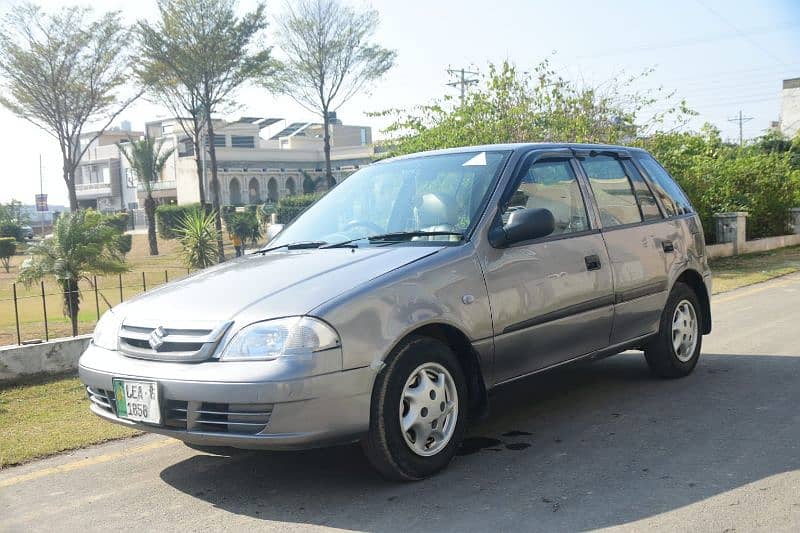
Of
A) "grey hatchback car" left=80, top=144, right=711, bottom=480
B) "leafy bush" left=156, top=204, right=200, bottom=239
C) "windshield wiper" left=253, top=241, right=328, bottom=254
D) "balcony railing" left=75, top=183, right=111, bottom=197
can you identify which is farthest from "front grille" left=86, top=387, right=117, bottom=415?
"balcony railing" left=75, top=183, right=111, bottom=197

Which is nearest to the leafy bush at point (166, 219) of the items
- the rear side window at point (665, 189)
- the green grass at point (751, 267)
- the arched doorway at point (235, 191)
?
the arched doorway at point (235, 191)

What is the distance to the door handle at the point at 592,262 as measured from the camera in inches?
204

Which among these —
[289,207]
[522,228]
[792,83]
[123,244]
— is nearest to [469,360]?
[522,228]

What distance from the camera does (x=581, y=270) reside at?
512cm

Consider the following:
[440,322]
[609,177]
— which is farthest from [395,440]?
[609,177]

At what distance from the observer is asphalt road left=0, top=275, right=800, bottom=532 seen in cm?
366

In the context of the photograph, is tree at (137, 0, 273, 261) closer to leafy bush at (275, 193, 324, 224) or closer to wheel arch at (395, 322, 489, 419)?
leafy bush at (275, 193, 324, 224)

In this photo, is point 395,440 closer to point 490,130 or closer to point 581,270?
A: point 581,270

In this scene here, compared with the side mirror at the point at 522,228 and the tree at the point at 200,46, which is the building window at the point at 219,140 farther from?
the side mirror at the point at 522,228

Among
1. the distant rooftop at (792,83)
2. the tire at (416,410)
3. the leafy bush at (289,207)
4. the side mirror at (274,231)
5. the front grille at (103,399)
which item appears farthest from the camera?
the distant rooftop at (792,83)

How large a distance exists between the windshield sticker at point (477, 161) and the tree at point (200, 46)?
35.0 m

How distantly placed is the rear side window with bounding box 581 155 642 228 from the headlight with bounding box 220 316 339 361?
2493 millimetres

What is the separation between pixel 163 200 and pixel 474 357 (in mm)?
78909

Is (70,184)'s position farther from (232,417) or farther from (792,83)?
(792,83)
